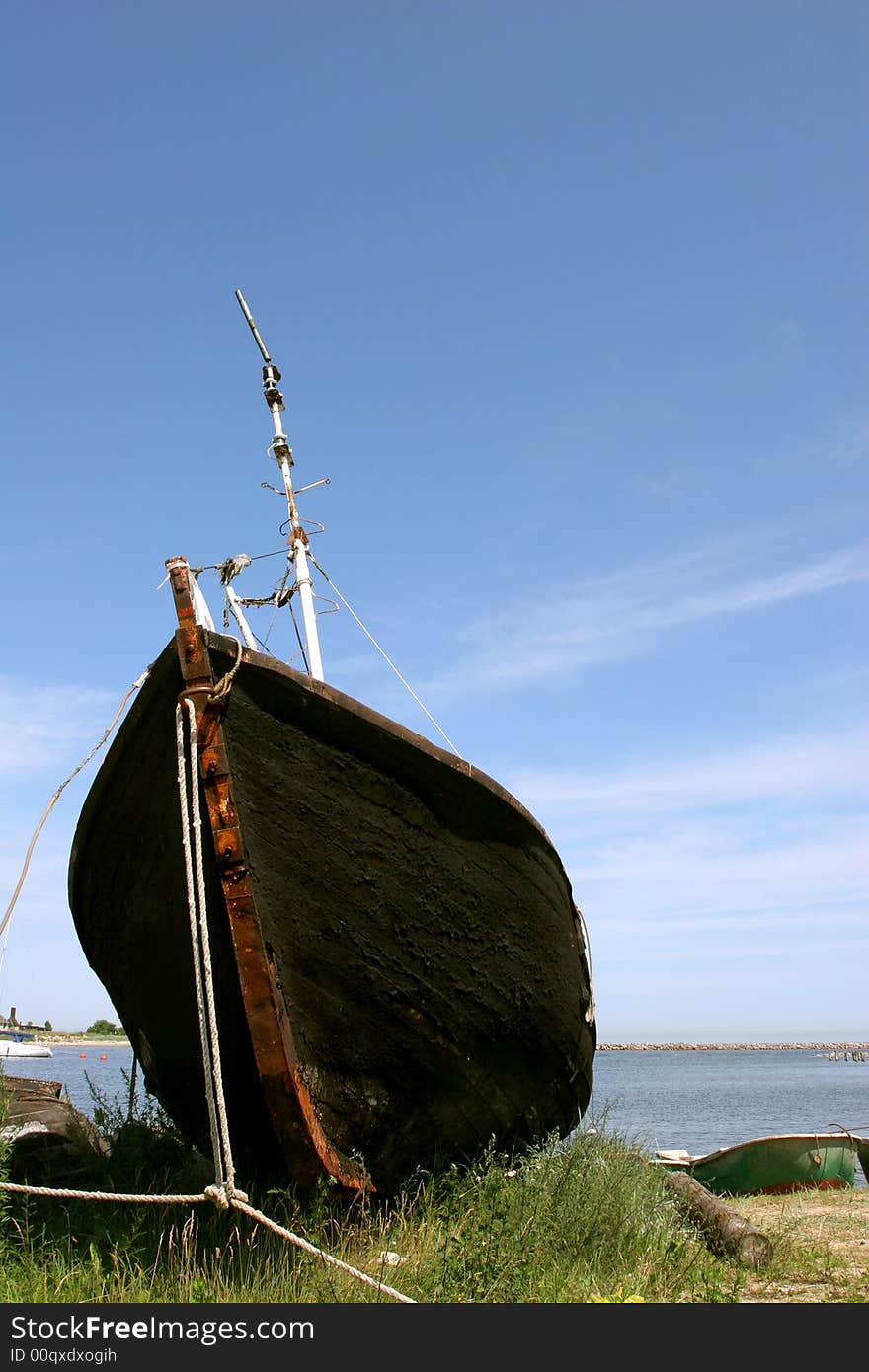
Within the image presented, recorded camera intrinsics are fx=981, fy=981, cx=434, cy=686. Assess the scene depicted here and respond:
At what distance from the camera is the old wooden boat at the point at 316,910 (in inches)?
184

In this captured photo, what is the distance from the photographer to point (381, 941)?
16.8 feet

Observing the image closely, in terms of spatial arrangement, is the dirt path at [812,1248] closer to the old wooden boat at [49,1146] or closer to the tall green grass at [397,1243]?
the tall green grass at [397,1243]

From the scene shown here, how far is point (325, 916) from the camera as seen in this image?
4953 millimetres

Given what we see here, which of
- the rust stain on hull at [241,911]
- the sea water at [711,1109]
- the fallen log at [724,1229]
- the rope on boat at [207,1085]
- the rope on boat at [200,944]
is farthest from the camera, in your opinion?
the sea water at [711,1109]

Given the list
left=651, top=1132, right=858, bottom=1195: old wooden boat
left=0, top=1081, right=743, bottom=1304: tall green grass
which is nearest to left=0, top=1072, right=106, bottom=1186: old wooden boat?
left=0, top=1081, right=743, bottom=1304: tall green grass

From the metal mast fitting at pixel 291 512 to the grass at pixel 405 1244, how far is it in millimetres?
4391

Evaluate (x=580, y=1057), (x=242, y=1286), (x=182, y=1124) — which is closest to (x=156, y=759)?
(x=242, y=1286)

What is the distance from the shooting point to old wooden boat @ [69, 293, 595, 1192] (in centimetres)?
467

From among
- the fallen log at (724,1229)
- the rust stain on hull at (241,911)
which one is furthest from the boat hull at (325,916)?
the fallen log at (724,1229)

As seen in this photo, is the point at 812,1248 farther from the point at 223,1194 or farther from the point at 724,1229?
the point at 223,1194

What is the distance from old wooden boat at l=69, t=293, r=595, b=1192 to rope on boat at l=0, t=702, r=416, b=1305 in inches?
2.1

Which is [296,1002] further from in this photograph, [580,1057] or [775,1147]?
[775,1147]

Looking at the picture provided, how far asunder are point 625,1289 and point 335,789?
2699mm

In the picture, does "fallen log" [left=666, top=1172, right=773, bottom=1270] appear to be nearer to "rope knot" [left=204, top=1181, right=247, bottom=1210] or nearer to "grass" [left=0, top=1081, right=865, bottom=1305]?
"grass" [left=0, top=1081, right=865, bottom=1305]
